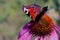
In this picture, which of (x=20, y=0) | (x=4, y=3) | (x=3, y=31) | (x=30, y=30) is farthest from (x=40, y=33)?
(x=4, y=3)

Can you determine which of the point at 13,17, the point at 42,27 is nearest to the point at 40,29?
the point at 42,27

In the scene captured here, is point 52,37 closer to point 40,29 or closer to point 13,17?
point 40,29

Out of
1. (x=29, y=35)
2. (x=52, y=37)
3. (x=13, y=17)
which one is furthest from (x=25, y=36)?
(x=13, y=17)

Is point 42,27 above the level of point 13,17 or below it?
above

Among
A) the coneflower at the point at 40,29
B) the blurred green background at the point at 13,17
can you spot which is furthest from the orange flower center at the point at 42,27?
the blurred green background at the point at 13,17

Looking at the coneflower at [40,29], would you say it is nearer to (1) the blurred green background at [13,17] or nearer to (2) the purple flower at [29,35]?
(2) the purple flower at [29,35]

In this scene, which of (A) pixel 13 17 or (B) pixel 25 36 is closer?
(B) pixel 25 36

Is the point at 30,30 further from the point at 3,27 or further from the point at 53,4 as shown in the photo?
the point at 3,27

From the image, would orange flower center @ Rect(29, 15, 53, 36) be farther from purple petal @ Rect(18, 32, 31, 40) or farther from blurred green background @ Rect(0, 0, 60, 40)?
blurred green background @ Rect(0, 0, 60, 40)

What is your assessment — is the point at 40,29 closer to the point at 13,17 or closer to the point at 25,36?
the point at 25,36

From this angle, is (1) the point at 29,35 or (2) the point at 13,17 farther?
(2) the point at 13,17

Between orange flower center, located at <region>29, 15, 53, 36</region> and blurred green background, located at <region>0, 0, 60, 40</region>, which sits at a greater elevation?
orange flower center, located at <region>29, 15, 53, 36</region>

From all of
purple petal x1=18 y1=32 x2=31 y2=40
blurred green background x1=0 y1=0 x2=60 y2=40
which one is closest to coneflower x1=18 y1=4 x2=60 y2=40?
purple petal x1=18 y1=32 x2=31 y2=40

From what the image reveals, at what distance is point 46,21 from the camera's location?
1251mm
